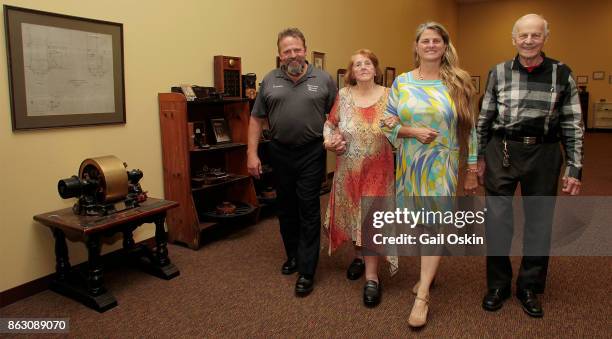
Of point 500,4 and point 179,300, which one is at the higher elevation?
point 500,4

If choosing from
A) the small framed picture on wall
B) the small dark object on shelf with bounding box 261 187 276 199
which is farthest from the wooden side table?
the small framed picture on wall

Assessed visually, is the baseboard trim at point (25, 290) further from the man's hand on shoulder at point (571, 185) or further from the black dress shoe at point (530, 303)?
the man's hand on shoulder at point (571, 185)

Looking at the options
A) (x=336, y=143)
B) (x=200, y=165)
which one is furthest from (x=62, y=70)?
(x=336, y=143)

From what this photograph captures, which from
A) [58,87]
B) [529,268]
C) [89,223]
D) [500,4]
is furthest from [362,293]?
[500,4]

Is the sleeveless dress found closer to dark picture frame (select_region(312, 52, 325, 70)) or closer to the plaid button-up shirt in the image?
the plaid button-up shirt

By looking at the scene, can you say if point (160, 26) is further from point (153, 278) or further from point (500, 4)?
point (500, 4)

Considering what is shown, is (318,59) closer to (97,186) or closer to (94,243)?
(97,186)

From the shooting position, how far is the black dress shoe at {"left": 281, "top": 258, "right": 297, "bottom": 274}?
300 cm

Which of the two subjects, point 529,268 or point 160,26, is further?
point 160,26

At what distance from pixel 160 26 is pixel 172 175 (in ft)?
3.56

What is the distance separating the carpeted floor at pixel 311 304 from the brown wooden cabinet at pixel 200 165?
0.34 meters

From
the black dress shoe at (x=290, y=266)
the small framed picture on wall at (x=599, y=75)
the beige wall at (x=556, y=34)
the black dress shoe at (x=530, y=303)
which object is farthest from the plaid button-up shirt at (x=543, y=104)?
the small framed picture on wall at (x=599, y=75)

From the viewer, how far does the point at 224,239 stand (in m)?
3.71

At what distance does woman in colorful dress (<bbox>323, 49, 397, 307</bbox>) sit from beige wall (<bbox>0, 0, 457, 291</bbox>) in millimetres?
1512
